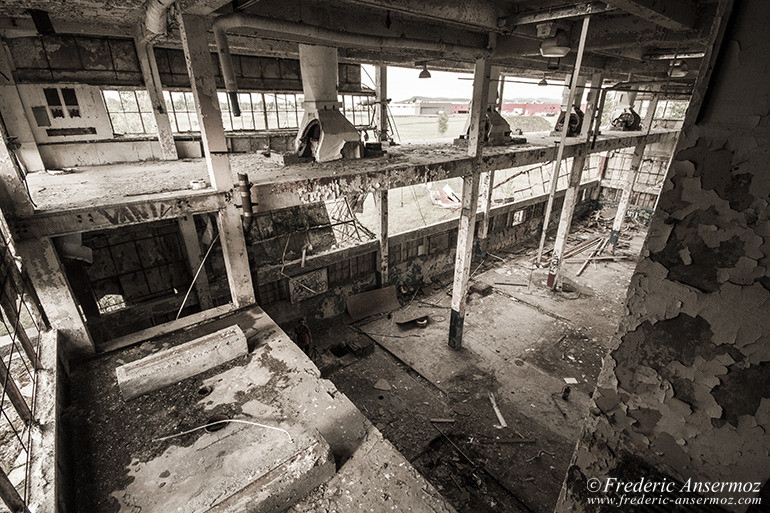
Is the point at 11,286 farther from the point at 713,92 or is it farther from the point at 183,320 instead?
the point at 713,92

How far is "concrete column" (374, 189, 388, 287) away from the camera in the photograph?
8859 mm

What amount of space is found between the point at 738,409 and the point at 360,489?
253 centimetres

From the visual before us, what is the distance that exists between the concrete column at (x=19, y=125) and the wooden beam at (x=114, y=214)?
188 inches

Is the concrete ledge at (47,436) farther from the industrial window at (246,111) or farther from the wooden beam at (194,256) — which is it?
the industrial window at (246,111)

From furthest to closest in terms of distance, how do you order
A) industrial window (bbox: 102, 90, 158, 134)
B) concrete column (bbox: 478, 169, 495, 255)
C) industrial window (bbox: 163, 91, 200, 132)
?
concrete column (bbox: 478, 169, 495, 255) → industrial window (bbox: 163, 91, 200, 132) → industrial window (bbox: 102, 90, 158, 134)

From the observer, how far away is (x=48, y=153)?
682 cm

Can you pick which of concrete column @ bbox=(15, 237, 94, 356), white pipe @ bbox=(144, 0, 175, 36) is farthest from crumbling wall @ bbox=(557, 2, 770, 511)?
concrete column @ bbox=(15, 237, 94, 356)

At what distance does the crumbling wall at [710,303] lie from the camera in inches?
53.3

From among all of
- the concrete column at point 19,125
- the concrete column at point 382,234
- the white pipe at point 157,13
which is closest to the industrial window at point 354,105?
the concrete column at point 382,234

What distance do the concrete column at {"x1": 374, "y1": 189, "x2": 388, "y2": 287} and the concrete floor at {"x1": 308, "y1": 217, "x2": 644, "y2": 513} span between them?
112 cm

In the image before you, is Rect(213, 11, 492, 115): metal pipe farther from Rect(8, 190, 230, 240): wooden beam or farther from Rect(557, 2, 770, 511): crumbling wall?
Rect(557, 2, 770, 511): crumbling wall

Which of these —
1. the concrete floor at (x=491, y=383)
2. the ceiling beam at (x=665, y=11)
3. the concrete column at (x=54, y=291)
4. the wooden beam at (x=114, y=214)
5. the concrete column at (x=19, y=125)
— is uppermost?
the ceiling beam at (x=665, y=11)

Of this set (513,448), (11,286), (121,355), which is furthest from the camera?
(513,448)

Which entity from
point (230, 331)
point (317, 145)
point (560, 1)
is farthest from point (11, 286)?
point (560, 1)
